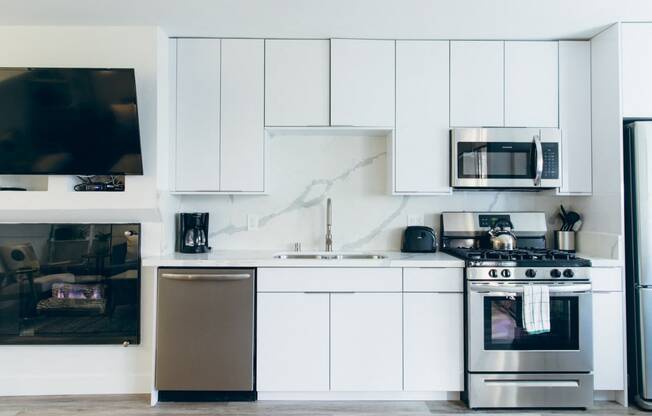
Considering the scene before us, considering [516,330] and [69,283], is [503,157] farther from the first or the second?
[69,283]

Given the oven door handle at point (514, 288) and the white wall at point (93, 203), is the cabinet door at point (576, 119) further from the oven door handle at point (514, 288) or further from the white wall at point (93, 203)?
the white wall at point (93, 203)

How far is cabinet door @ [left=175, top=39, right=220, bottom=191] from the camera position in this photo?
301 cm

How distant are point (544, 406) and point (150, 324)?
2518mm

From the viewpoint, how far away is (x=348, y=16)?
2.71 metres

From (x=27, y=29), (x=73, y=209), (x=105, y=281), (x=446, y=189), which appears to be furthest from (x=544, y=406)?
(x=27, y=29)

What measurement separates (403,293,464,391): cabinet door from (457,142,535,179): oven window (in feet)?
2.93

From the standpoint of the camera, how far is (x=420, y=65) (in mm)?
3023

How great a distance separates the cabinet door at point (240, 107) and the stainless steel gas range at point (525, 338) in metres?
1.63

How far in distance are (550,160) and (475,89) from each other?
71 centimetres

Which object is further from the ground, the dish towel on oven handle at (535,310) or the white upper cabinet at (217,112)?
the white upper cabinet at (217,112)

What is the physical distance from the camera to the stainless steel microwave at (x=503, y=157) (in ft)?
9.89

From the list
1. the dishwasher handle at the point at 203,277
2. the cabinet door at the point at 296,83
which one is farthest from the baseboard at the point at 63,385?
the cabinet door at the point at 296,83

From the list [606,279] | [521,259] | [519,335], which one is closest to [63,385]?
[519,335]

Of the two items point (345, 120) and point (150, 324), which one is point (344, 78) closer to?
point (345, 120)
